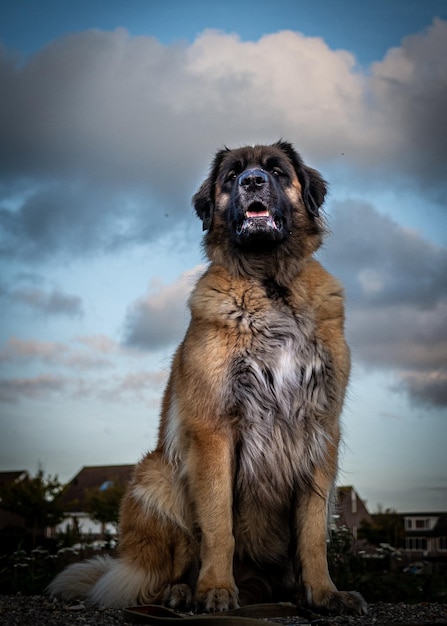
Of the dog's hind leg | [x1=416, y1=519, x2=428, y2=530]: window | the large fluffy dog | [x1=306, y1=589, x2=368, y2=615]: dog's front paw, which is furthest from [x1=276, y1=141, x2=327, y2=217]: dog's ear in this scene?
[x1=416, y1=519, x2=428, y2=530]: window

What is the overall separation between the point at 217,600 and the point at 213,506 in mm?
574

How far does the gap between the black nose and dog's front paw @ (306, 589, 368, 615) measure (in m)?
2.85

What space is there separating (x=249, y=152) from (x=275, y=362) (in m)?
1.85

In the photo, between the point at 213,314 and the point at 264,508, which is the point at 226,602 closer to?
the point at 264,508

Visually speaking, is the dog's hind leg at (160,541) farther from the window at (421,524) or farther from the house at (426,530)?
the window at (421,524)

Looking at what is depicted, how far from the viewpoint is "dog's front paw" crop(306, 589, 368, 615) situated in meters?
4.47

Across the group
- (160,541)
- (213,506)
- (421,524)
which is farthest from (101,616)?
(421,524)

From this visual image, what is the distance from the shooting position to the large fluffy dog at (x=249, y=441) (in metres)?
4.70

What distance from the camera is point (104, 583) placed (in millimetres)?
5105

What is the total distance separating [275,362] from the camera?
4867mm

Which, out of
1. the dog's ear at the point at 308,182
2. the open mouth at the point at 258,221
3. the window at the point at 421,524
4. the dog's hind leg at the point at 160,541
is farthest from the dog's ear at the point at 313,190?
the window at the point at 421,524

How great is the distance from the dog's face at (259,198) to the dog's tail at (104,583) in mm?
2461

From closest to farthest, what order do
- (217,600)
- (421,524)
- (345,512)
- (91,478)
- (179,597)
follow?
(217,600) < (179,597) < (345,512) < (91,478) < (421,524)

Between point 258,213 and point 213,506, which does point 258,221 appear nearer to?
point 258,213
